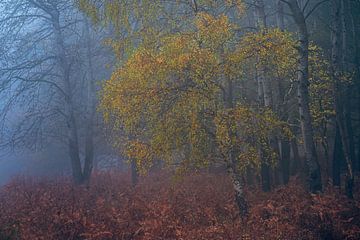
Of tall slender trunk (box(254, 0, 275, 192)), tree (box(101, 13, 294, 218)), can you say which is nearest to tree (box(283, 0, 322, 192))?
tree (box(101, 13, 294, 218))

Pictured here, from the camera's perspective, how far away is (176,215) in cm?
1068

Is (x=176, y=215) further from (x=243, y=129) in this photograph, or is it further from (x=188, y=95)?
(x=188, y=95)

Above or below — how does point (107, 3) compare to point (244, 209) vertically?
above

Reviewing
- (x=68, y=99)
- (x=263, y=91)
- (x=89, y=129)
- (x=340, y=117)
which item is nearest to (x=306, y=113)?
(x=340, y=117)

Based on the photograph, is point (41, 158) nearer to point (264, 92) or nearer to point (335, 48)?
point (264, 92)

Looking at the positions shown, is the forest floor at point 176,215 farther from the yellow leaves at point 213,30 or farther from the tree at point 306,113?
the yellow leaves at point 213,30

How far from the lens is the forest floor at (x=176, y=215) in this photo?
8789 mm

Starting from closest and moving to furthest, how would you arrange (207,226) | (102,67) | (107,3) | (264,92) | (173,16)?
1. (207,226)
2. (107,3)
3. (173,16)
4. (264,92)
5. (102,67)

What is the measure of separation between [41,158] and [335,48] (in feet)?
72.0

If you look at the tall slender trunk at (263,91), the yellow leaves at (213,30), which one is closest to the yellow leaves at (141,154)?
the yellow leaves at (213,30)

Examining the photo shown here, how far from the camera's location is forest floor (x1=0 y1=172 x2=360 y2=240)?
8.79 metres

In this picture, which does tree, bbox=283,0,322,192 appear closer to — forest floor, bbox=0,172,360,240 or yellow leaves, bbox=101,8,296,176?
forest floor, bbox=0,172,360,240

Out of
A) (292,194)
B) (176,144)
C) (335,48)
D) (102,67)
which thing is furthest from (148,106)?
(102,67)

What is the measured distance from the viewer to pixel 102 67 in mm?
21859
